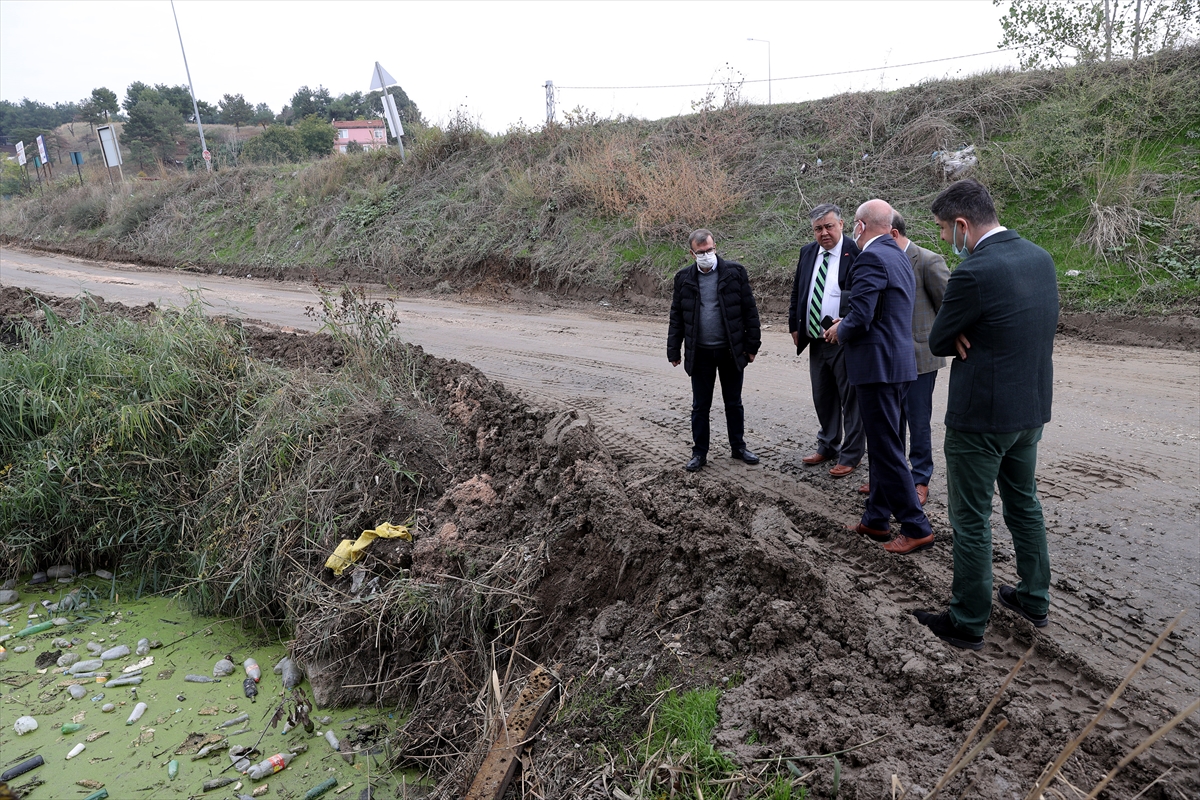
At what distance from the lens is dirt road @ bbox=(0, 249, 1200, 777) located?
354 centimetres

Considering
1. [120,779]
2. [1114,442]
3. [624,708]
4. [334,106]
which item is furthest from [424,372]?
[334,106]

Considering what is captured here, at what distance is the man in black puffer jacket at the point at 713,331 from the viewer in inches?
214

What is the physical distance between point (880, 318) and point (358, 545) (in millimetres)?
3789

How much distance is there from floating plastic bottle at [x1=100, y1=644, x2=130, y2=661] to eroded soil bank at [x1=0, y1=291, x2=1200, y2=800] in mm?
1724

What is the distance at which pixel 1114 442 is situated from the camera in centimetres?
562

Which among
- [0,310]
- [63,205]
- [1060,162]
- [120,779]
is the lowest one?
[120,779]

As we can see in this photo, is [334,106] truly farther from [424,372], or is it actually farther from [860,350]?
[860,350]

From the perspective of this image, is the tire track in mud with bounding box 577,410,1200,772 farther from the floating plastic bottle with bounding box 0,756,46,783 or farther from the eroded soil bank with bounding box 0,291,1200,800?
the floating plastic bottle with bounding box 0,756,46,783

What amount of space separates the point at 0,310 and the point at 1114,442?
13110mm

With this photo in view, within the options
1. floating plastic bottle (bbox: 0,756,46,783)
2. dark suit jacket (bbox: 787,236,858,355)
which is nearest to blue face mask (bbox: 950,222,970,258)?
dark suit jacket (bbox: 787,236,858,355)

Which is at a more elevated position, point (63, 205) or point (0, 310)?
point (63, 205)

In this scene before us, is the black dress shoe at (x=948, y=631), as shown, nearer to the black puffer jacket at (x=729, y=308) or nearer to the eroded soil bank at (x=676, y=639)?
the eroded soil bank at (x=676, y=639)

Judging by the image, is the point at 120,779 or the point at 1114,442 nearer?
the point at 120,779

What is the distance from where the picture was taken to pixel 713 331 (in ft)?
18.1
